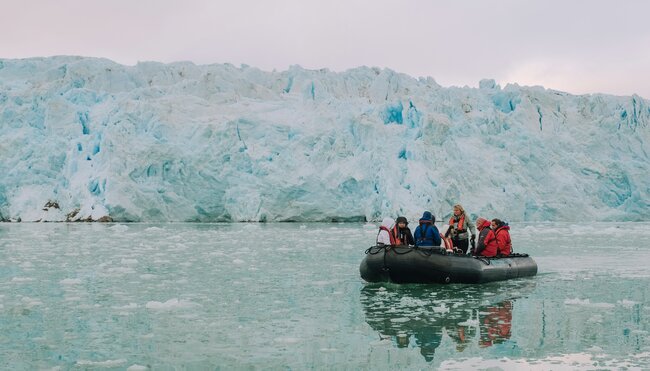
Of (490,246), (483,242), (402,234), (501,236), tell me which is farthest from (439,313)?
(501,236)

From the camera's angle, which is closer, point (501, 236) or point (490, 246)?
point (490, 246)

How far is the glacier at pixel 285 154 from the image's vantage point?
2834 centimetres

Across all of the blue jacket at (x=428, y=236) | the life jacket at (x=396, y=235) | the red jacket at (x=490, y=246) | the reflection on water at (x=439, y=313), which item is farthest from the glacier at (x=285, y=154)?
the reflection on water at (x=439, y=313)

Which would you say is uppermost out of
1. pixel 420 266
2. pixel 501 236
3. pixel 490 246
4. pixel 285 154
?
pixel 285 154

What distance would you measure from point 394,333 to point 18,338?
3143mm

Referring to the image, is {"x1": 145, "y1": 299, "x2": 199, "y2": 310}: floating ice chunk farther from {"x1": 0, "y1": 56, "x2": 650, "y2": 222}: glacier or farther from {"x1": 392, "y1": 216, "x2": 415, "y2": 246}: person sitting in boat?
{"x1": 0, "y1": 56, "x2": 650, "y2": 222}: glacier

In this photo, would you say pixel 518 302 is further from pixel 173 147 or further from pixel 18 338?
pixel 173 147

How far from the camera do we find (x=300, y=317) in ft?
23.0

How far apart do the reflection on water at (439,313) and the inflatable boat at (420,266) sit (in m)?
0.12

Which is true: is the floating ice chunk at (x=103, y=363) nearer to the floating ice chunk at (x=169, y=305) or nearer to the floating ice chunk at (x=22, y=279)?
the floating ice chunk at (x=169, y=305)

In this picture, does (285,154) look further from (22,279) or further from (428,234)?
(22,279)

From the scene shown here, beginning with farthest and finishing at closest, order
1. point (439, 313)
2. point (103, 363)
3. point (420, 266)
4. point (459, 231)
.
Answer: point (459, 231) < point (420, 266) < point (439, 313) < point (103, 363)

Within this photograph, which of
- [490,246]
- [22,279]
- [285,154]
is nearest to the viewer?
[22,279]

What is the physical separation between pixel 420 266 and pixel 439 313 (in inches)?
88.5
